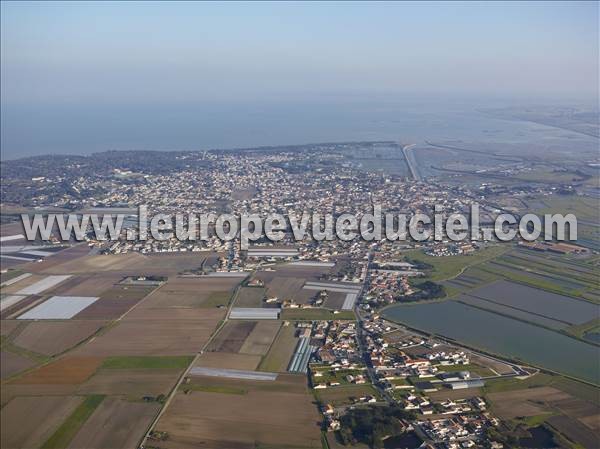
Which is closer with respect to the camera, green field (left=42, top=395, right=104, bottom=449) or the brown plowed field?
green field (left=42, top=395, right=104, bottom=449)

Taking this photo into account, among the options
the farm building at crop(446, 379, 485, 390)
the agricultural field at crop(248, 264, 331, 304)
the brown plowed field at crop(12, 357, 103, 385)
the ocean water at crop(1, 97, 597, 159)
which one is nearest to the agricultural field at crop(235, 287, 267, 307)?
the agricultural field at crop(248, 264, 331, 304)

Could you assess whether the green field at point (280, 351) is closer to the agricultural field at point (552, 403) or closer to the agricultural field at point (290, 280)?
the agricultural field at point (290, 280)

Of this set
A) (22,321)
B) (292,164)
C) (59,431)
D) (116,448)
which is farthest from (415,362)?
(292,164)

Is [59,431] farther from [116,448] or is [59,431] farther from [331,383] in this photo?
[331,383]

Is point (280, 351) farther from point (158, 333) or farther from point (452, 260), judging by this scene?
point (452, 260)

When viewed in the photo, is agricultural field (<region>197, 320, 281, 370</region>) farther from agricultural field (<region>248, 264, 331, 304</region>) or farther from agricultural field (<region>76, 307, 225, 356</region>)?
agricultural field (<region>248, 264, 331, 304</region>)
